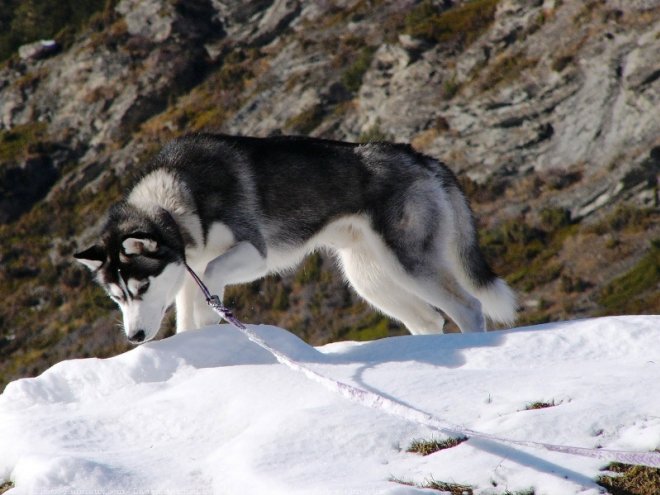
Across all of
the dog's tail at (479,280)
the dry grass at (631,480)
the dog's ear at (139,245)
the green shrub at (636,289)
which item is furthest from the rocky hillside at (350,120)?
the dry grass at (631,480)

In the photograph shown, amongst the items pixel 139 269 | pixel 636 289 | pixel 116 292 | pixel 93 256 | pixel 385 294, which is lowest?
pixel 636 289

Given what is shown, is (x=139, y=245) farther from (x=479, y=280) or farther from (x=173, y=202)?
(x=479, y=280)

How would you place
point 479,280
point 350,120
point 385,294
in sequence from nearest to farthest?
point 479,280 → point 385,294 → point 350,120

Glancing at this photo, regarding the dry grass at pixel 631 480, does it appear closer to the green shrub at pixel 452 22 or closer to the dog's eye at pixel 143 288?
the dog's eye at pixel 143 288

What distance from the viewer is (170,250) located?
620 cm

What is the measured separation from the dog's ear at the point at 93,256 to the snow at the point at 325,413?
80 centimetres

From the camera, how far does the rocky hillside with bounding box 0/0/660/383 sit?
69.5 ft

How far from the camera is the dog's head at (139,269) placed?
5.93 m

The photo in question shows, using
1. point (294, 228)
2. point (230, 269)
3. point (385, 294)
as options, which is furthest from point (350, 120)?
point (230, 269)

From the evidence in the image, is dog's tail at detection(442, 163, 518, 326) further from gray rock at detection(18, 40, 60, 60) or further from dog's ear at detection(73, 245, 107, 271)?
gray rock at detection(18, 40, 60, 60)

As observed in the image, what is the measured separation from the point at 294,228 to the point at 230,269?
1.08 meters

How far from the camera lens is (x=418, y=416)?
3.77 m

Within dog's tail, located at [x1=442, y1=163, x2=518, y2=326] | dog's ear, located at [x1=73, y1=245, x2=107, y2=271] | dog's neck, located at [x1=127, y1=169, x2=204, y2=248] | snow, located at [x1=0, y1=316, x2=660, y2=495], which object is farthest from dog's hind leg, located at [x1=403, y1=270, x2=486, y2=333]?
dog's ear, located at [x1=73, y1=245, x2=107, y2=271]

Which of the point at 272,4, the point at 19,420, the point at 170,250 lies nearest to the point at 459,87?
the point at 272,4
